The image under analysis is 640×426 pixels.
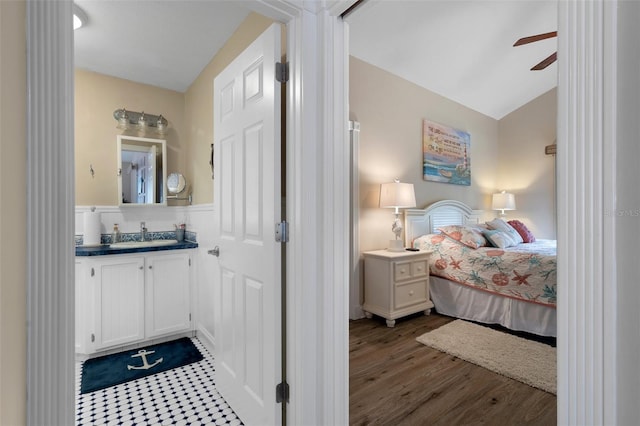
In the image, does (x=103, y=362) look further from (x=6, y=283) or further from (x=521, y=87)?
(x=521, y=87)

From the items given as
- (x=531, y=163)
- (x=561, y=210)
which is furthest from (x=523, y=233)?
(x=561, y=210)

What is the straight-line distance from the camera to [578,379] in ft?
2.08

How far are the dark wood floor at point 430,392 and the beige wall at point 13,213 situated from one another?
1535 millimetres

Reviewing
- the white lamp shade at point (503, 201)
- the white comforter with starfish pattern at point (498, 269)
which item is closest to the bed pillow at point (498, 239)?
the white comforter with starfish pattern at point (498, 269)

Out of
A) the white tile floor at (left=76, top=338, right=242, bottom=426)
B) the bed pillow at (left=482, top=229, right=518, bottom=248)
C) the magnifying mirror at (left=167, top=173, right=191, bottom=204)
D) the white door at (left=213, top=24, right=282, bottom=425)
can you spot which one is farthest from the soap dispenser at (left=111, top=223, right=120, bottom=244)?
the bed pillow at (left=482, top=229, right=518, bottom=248)

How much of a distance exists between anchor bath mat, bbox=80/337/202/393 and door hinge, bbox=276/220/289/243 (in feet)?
5.36

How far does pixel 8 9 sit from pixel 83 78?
8.74 feet

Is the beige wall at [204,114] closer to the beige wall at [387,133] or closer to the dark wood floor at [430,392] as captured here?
the beige wall at [387,133]

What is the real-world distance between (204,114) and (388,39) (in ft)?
6.46

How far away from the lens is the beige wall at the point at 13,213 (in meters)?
0.62

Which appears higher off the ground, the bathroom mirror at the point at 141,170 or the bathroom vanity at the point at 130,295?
the bathroom mirror at the point at 141,170

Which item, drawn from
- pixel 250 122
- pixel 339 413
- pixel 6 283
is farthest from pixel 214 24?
pixel 339 413

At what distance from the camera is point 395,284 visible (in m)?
3.01

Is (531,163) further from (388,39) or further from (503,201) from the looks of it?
(388,39)
